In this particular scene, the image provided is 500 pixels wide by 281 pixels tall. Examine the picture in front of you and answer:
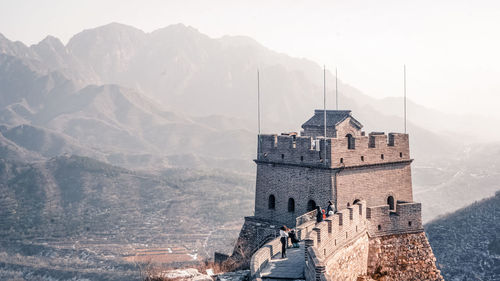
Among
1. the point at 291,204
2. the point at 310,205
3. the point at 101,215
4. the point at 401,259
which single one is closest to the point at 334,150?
the point at 310,205

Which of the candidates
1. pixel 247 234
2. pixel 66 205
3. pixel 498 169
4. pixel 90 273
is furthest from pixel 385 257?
pixel 498 169

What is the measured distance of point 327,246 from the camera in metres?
17.3

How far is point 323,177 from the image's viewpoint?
2256 centimetres

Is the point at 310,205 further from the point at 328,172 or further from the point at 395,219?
the point at 395,219

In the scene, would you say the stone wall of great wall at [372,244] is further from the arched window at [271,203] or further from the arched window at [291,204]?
the arched window at [271,203]

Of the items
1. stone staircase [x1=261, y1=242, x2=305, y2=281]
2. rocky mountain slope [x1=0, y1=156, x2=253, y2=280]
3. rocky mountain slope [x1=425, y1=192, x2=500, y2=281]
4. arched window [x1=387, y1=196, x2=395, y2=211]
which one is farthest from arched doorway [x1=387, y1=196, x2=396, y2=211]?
rocky mountain slope [x1=0, y1=156, x2=253, y2=280]

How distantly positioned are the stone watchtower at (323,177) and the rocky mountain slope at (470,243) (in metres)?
32.1

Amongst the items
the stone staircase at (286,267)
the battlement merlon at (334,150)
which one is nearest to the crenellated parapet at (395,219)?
the battlement merlon at (334,150)

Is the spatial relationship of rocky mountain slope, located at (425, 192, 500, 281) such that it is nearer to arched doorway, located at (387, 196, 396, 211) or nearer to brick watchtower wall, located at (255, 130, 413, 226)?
arched doorway, located at (387, 196, 396, 211)

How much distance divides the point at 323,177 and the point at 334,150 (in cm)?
119

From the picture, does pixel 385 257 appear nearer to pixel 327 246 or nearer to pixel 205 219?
pixel 327 246

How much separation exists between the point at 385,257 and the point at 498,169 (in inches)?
6237

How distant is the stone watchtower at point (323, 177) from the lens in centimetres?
2255

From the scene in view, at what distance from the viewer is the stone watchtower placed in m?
22.5
